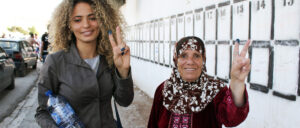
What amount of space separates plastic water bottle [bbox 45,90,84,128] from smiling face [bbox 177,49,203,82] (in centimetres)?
86

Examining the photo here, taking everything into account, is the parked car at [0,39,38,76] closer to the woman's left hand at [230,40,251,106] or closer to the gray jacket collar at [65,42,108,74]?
the gray jacket collar at [65,42,108,74]

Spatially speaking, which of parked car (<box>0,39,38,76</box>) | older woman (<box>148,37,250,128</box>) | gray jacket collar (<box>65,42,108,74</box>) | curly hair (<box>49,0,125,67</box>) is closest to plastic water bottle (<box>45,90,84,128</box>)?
gray jacket collar (<box>65,42,108,74</box>)

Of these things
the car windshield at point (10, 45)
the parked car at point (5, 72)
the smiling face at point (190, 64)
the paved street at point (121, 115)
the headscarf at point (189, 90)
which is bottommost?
the paved street at point (121, 115)

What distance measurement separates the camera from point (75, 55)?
1909 mm

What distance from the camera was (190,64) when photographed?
1983mm

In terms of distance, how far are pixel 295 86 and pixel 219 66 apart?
1317 millimetres

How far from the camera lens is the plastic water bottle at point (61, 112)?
172 centimetres

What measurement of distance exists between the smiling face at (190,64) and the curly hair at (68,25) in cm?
54

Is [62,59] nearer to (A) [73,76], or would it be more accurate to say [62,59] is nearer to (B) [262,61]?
(A) [73,76]

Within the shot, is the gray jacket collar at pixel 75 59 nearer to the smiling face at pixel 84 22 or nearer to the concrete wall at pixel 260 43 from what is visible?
the smiling face at pixel 84 22

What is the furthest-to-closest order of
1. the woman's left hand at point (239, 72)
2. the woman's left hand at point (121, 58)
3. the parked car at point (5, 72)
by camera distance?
the parked car at point (5, 72) < the woman's left hand at point (121, 58) < the woman's left hand at point (239, 72)

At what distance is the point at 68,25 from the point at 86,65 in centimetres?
38

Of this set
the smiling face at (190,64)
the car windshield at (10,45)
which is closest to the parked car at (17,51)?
the car windshield at (10,45)

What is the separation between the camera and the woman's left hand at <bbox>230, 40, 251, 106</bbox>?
157 centimetres
